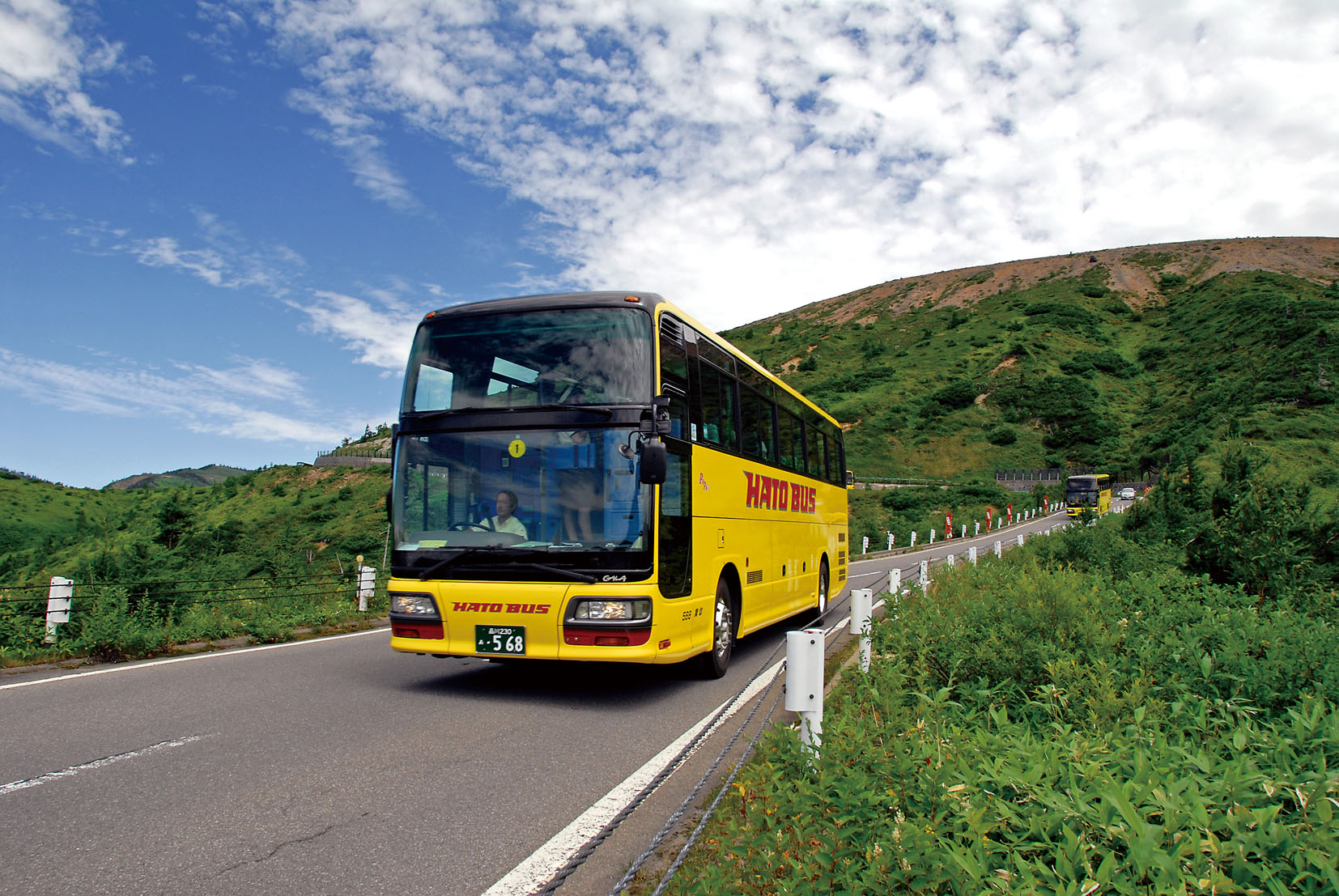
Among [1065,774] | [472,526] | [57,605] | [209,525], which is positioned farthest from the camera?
[209,525]

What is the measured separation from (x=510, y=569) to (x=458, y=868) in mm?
3351

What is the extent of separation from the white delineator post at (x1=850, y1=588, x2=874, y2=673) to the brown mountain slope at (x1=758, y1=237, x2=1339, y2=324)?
127 m

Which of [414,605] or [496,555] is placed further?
[414,605]

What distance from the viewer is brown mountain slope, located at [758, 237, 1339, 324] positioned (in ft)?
380

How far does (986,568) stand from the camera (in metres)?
10.7

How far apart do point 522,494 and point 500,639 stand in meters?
1.27

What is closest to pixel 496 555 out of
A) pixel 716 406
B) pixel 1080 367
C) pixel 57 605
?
pixel 716 406

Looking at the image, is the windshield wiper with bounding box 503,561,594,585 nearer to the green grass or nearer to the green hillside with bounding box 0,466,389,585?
the green grass

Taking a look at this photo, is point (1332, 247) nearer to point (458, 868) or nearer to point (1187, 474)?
point (1187, 474)

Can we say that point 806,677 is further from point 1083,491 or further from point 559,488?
point 1083,491

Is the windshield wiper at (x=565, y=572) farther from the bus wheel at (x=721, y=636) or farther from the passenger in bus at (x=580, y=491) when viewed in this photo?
the bus wheel at (x=721, y=636)

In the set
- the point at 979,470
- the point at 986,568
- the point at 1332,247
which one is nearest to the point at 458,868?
the point at 986,568

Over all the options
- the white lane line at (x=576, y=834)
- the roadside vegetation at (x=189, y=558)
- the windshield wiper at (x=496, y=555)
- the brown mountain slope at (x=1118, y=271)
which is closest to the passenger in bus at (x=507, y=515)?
the windshield wiper at (x=496, y=555)

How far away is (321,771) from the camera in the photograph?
5008 millimetres
